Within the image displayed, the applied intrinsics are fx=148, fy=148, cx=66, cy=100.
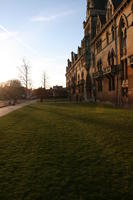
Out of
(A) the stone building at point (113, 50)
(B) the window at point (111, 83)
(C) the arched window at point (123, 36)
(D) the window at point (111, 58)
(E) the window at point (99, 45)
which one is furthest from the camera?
(E) the window at point (99, 45)

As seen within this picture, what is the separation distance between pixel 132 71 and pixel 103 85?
9.05m

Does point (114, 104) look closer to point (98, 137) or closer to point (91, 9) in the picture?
point (98, 137)

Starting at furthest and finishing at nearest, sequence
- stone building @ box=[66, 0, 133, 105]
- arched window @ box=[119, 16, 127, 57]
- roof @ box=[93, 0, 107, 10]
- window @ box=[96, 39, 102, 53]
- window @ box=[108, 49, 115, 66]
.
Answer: roof @ box=[93, 0, 107, 10]
window @ box=[96, 39, 102, 53]
window @ box=[108, 49, 115, 66]
arched window @ box=[119, 16, 127, 57]
stone building @ box=[66, 0, 133, 105]

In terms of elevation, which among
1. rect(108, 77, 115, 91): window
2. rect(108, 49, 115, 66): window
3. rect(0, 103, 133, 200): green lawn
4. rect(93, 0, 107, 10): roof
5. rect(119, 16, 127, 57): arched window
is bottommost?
rect(0, 103, 133, 200): green lawn

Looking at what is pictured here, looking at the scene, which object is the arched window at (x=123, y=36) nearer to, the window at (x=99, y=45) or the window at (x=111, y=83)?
the window at (x=111, y=83)

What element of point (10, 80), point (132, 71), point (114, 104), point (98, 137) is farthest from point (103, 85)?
point (10, 80)

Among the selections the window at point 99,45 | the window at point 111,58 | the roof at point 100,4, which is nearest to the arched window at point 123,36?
the window at point 111,58

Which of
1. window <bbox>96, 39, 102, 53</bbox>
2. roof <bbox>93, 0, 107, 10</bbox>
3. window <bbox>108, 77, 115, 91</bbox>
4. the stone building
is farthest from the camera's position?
roof <bbox>93, 0, 107, 10</bbox>

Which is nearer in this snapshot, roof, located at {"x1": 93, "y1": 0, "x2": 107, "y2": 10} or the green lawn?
the green lawn

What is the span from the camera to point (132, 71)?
16.1 meters

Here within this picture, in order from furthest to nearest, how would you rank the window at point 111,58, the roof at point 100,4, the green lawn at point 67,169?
the roof at point 100,4
the window at point 111,58
the green lawn at point 67,169

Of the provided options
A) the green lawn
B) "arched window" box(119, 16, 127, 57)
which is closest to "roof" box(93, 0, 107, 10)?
"arched window" box(119, 16, 127, 57)

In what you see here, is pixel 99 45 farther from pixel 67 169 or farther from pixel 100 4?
pixel 67 169

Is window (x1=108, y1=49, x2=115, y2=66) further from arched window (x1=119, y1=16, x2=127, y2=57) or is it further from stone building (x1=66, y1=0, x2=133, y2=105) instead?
arched window (x1=119, y1=16, x2=127, y2=57)
